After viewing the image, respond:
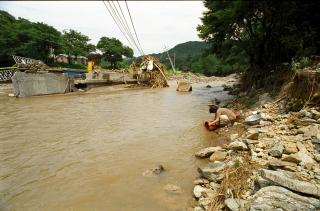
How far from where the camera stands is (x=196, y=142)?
7.71m

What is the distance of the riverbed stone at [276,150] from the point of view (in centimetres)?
509

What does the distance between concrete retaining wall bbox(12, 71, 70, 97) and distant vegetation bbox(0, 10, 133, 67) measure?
20417mm

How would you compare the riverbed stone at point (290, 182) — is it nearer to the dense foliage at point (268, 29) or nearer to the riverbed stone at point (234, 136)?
the riverbed stone at point (234, 136)

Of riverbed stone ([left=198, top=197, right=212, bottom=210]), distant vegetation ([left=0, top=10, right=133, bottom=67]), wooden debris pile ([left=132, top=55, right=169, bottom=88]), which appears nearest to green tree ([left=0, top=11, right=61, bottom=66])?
distant vegetation ([left=0, top=10, right=133, bottom=67])

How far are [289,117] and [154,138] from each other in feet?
12.7

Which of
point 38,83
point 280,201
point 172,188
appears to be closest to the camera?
point 280,201

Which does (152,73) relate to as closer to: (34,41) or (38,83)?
(38,83)

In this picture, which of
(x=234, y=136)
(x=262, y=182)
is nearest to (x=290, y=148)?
(x=262, y=182)

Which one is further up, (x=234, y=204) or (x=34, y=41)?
(x=34, y=41)

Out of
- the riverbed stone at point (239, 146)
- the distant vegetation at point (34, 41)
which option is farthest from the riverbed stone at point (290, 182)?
the distant vegetation at point (34, 41)

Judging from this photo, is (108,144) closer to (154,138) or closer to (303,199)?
(154,138)

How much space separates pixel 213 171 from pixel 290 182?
1.58m

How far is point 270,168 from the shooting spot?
14.6 feet

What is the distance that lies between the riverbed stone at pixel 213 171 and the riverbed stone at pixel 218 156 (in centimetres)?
71
